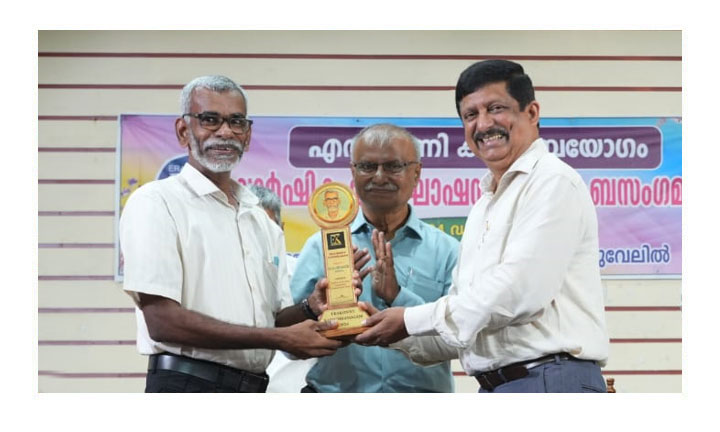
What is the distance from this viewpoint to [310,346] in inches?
118

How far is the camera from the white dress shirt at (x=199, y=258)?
9.54ft

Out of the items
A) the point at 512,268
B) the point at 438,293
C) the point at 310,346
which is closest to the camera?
the point at 512,268

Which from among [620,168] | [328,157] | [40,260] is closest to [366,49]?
[328,157]

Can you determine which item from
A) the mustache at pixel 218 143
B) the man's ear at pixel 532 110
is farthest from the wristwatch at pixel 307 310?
the man's ear at pixel 532 110

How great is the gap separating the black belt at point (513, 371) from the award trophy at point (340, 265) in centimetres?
51

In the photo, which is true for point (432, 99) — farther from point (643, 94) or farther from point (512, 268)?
point (512, 268)

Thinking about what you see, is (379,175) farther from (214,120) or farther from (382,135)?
(214,120)

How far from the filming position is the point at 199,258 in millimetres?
3039

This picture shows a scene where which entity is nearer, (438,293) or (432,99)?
(438,293)

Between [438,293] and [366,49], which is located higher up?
[366,49]

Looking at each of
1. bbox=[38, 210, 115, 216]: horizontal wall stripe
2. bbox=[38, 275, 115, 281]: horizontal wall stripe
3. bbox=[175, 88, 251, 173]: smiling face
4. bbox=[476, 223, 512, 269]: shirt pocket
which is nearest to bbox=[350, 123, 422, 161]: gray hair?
bbox=[175, 88, 251, 173]: smiling face

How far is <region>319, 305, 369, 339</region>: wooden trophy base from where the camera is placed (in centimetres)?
301

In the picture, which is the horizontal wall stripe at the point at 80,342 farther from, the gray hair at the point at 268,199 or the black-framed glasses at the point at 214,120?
the black-framed glasses at the point at 214,120

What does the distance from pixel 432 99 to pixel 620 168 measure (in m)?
1.16
